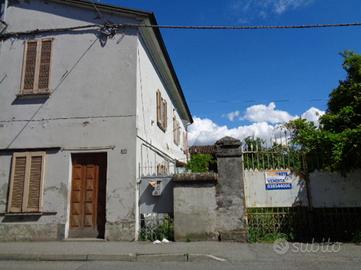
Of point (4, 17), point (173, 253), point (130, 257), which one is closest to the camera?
point (130, 257)

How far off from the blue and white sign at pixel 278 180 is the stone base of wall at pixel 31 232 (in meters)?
5.85

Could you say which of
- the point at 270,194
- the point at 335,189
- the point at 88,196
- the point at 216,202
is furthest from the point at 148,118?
the point at 335,189

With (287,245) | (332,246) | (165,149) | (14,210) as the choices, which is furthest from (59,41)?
(332,246)

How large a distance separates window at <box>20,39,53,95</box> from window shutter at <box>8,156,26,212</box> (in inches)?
84.3

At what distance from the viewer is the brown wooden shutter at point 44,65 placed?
10.2 metres

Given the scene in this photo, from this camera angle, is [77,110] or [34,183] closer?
[34,183]

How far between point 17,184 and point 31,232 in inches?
57.5

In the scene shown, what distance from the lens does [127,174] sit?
9203 millimetres

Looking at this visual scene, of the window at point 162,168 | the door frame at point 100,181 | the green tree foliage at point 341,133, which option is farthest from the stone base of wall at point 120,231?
the green tree foliage at point 341,133

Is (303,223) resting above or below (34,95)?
below

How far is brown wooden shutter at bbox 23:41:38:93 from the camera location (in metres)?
10.2

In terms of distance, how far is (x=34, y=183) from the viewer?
31.3 ft

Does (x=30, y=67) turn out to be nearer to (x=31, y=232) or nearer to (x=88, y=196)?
(x=88, y=196)

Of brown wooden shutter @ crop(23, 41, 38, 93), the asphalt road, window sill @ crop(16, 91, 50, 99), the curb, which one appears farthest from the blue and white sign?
brown wooden shutter @ crop(23, 41, 38, 93)
